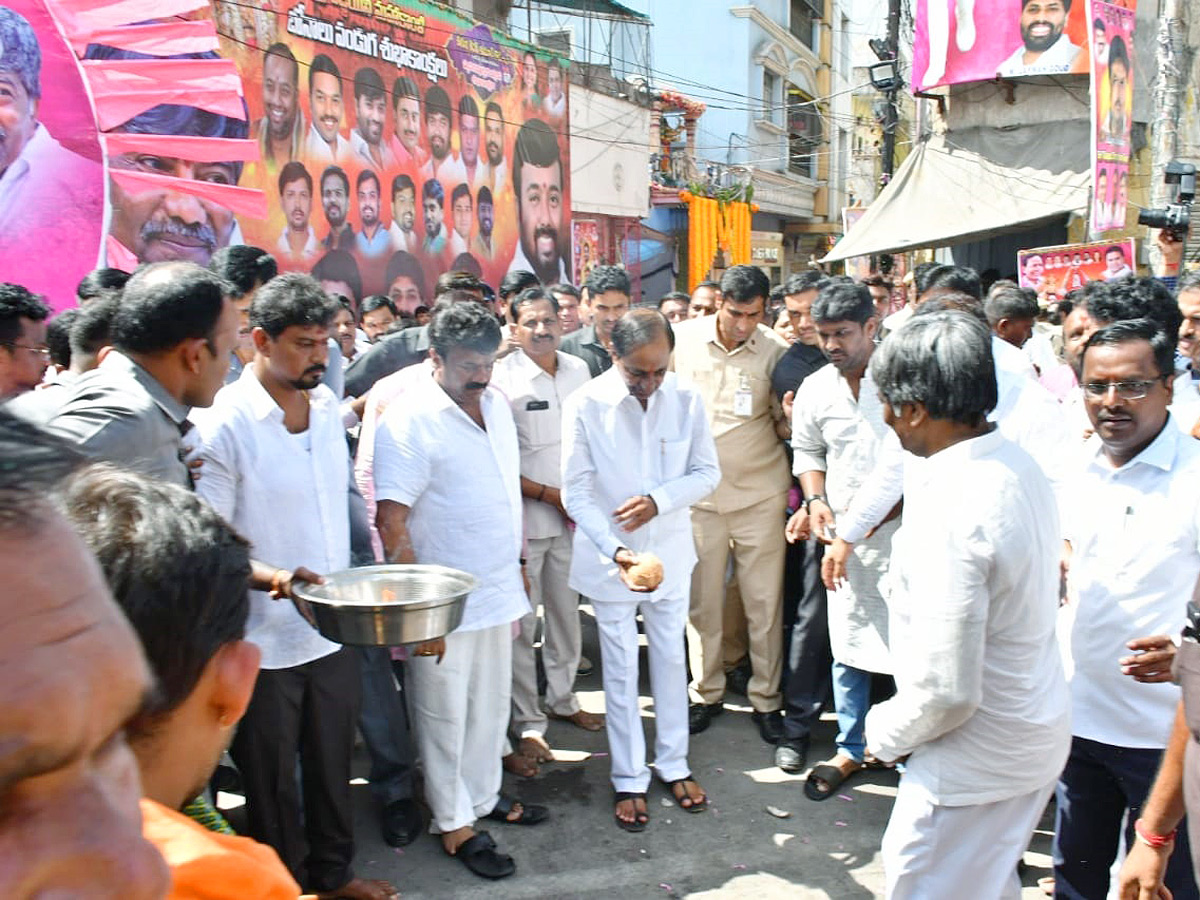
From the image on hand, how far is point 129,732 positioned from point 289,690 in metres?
2.08

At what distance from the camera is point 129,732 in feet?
3.74

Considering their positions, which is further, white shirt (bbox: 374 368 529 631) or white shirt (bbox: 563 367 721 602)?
white shirt (bbox: 563 367 721 602)

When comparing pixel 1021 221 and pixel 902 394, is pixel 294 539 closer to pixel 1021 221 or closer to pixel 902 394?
pixel 902 394

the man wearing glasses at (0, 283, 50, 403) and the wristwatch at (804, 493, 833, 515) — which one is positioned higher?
the man wearing glasses at (0, 283, 50, 403)

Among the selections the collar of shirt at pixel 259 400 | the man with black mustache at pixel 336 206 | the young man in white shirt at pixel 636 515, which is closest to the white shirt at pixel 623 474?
the young man in white shirt at pixel 636 515

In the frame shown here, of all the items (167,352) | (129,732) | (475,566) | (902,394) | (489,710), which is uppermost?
(167,352)

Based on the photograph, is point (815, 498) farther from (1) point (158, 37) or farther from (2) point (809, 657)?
(1) point (158, 37)

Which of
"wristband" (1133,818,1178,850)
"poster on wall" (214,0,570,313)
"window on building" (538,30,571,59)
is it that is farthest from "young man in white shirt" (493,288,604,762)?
"window on building" (538,30,571,59)

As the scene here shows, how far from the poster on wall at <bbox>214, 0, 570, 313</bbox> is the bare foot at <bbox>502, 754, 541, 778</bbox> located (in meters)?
7.76

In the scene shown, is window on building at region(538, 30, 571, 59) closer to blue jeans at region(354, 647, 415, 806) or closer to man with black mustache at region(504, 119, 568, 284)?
man with black mustache at region(504, 119, 568, 284)

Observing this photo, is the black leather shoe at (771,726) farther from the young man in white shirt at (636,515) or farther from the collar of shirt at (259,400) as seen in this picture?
the collar of shirt at (259,400)

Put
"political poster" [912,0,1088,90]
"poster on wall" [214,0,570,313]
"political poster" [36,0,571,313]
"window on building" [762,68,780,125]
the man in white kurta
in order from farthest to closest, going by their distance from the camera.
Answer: "window on building" [762,68,780,125] < "political poster" [912,0,1088,90] < "poster on wall" [214,0,570,313] < "political poster" [36,0,571,313] < the man in white kurta

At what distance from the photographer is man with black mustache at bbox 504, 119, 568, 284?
15578 mm

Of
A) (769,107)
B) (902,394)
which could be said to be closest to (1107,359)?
(902,394)
